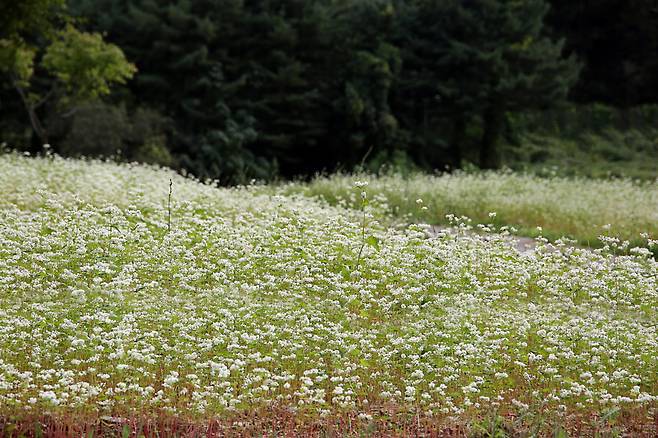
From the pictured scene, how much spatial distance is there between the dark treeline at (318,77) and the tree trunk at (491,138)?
5 cm

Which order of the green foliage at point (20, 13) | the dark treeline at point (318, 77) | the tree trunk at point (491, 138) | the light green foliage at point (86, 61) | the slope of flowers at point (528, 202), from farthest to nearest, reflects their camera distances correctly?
the tree trunk at point (491, 138), the dark treeline at point (318, 77), the light green foliage at point (86, 61), the green foliage at point (20, 13), the slope of flowers at point (528, 202)

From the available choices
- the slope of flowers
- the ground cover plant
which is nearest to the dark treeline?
the slope of flowers

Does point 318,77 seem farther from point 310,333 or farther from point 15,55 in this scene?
point 310,333

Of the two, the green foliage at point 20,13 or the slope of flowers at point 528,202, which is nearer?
the slope of flowers at point 528,202

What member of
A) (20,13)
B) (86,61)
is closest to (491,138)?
(86,61)

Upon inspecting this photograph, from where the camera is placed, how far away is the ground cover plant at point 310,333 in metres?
6.33

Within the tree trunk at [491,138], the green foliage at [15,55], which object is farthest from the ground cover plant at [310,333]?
the tree trunk at [491,138]

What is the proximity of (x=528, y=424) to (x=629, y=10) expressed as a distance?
38209mm

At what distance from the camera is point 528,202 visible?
18.0 meters

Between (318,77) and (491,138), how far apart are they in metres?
7.56

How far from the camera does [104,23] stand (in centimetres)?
3225

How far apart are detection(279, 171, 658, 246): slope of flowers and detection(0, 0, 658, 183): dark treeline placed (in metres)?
10.4

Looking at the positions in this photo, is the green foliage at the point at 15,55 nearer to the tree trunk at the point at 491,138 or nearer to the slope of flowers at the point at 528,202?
the slope of flowers at the point at 528,202

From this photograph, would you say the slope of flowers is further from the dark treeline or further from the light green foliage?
the dark treeline
